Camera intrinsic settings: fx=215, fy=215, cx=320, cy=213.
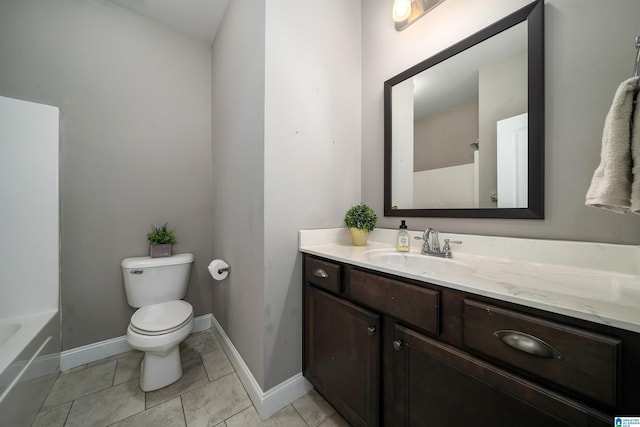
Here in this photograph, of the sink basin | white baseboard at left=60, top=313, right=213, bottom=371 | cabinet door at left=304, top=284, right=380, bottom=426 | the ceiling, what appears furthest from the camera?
the ceiling

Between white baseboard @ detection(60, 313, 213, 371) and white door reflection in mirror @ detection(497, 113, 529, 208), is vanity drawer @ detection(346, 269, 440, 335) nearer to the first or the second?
white door reflection in mirror @ detection(497, 113, 529, 208)

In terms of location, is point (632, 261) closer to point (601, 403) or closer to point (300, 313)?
point (601, 403)

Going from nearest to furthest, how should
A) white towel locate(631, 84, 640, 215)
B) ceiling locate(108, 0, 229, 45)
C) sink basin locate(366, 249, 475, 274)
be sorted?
white towel locate(631, 84, 640, 215) → sink basin locate(366, 249, 475, 274) → ceiling locate(108, 0, 229, 45)

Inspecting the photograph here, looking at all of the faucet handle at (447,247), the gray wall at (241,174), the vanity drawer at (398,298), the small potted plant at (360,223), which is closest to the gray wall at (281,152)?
the gray wall at (241,174)

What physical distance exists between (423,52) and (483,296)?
1.34 m

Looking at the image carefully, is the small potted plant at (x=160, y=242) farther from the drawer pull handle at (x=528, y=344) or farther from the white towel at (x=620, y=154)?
the white towel at (x=620, y=154)

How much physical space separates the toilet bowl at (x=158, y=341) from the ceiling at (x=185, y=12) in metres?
2.23

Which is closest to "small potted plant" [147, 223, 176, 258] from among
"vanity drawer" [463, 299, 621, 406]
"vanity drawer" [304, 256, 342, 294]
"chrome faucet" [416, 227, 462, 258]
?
"vanity drawer" [304, 256, 342, 294]

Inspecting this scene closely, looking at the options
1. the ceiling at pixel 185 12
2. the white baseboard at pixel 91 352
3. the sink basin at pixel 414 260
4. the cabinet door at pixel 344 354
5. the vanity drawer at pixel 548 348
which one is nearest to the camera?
the vanity drawer at pixel 548 348

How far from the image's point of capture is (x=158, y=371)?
1.28 m

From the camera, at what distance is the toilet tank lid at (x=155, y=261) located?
59.8 inches

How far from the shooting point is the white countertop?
1.57ft

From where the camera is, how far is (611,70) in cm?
74

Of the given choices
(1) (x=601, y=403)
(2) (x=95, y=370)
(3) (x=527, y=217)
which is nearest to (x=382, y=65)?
(3) (x=527, y=217)
